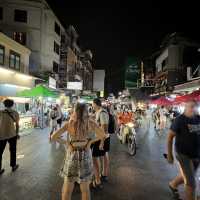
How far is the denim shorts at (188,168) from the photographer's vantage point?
4.34 meters

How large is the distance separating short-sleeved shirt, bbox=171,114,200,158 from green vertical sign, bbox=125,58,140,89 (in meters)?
54.9

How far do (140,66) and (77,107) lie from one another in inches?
2635

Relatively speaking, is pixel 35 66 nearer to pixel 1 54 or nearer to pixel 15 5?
pixel 15 5

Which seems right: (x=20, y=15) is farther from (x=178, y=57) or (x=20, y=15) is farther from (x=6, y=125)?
(x=6, y=125)

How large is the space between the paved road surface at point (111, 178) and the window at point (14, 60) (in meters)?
15.8

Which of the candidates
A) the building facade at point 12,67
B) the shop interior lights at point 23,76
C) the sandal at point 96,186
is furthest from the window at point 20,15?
the sandal at point 96,186

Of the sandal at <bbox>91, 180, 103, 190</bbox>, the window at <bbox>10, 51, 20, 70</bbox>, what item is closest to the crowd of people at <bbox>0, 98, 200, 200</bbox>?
the sandal at <bbox>91, 180, 103, 190</bbox>

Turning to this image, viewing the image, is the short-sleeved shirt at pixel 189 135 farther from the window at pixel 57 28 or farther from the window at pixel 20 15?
the window at pixel 57 28

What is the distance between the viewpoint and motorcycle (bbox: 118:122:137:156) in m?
10.1

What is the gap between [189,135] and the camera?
4.43 meters

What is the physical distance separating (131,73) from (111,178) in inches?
2192

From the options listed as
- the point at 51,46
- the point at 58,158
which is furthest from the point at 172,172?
the point at 51,46

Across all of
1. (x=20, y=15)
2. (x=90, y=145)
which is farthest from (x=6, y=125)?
(x=20, y=15)

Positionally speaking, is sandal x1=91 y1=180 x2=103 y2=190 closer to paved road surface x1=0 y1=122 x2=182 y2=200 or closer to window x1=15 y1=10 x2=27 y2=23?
paved road surface x1=0 y1=122 x2=182 y2=200
